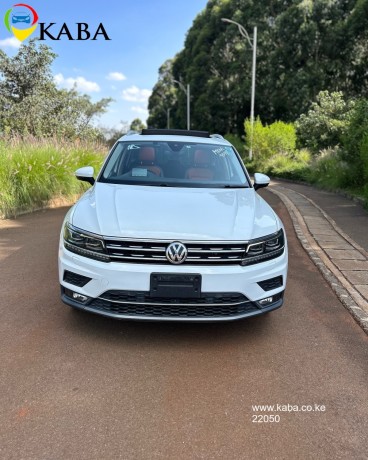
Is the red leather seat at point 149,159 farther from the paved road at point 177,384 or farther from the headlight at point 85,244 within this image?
the paved road at point 177,384

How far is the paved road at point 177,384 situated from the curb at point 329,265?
96mm

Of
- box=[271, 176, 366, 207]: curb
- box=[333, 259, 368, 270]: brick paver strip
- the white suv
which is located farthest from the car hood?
box=[271, 176, 366, 207]: curb

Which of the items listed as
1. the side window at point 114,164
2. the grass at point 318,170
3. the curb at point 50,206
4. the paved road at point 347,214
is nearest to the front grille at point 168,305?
the side window at point 114,164

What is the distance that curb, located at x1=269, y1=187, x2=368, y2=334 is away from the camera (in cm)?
412

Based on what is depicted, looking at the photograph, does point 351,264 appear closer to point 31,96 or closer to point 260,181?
point 260,181

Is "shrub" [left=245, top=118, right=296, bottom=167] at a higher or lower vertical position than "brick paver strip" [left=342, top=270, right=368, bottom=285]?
higher

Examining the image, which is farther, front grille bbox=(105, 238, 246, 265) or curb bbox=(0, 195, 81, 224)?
curb bbox=(0, 195, 81, 224)

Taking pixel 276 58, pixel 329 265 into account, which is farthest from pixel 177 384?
pixel 276 58

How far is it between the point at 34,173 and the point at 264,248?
6930mm

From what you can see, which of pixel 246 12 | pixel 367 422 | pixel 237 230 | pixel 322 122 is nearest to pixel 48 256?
pixel 237 230

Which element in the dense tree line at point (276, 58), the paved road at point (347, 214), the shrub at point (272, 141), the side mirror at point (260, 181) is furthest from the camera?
the dense tree line at point (276, 58)

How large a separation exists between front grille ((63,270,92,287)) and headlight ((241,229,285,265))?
1.19 m

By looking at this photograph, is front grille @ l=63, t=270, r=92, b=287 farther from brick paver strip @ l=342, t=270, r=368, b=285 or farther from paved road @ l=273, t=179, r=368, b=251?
paved road @ l=273, t=179, r=368, b=251

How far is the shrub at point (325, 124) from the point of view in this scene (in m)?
21.4
